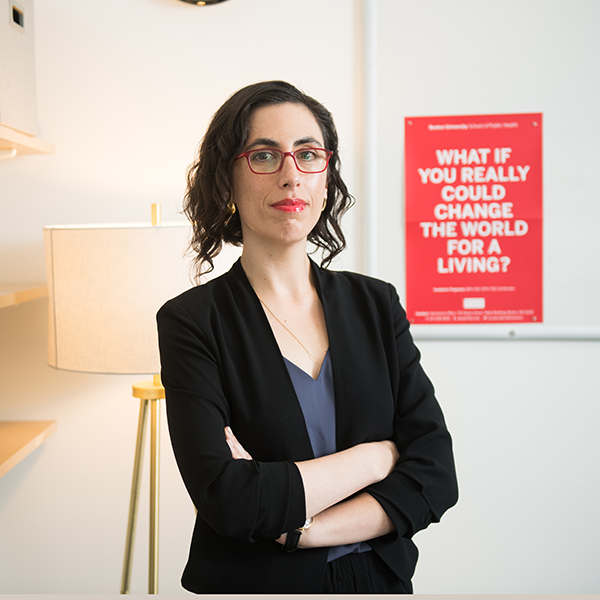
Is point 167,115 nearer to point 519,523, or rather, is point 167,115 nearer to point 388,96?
point 388,96

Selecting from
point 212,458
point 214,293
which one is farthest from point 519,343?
point 212,458

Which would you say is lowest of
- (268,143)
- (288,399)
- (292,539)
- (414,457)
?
(292,539)

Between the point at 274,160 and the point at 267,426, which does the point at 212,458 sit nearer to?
the point at 267,426

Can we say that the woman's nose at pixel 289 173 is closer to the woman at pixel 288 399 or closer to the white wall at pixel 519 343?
the woman at pixel 288 399

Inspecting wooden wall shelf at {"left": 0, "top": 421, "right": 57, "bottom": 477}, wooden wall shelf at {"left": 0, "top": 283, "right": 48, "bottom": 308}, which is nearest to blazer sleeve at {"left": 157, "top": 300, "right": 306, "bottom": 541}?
wooden wall shelf at {"left": 0, "top": 283, "right": 48, "bottom": 308}

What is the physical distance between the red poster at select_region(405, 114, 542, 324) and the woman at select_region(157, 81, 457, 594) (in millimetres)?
835

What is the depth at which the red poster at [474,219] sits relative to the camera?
2.00 m

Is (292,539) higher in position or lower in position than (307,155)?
lower

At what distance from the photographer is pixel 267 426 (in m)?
1.07

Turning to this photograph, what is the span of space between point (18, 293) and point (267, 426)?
101cm

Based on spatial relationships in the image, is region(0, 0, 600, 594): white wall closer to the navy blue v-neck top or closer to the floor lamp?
the floor lamp

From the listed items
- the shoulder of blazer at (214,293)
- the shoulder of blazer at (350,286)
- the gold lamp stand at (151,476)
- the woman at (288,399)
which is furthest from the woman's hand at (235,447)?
the gold lamp stand at (151,476)

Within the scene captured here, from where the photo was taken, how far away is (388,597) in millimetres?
484

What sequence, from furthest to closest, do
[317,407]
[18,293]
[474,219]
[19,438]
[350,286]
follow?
[474,219], [19,438], [18,293], [350,286], [317,407]
